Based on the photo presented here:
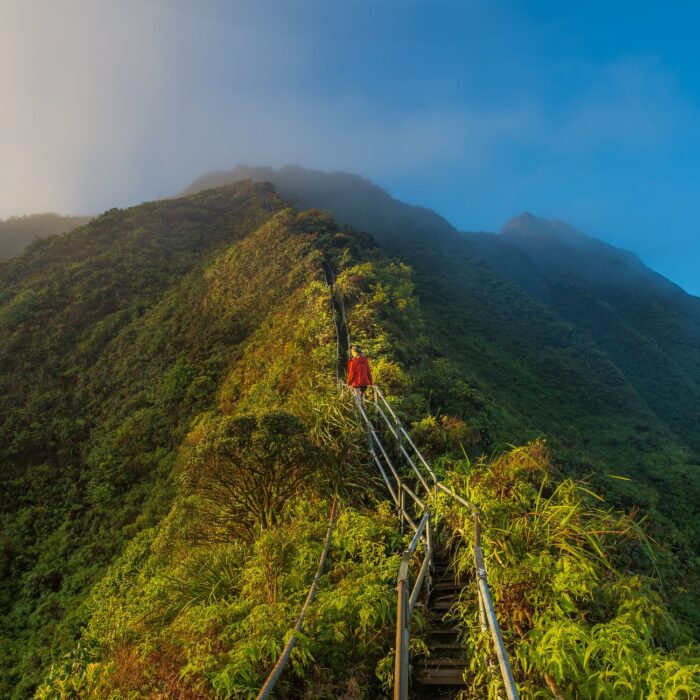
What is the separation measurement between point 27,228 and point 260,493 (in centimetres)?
6061

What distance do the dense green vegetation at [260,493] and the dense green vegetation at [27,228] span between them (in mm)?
23900

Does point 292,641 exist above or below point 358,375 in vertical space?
below

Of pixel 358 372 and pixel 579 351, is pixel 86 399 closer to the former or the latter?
pixel 358 372

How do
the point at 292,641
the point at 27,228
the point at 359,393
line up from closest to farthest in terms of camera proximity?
the point at 292,641 < the point at 359,393 < the point at 27,228

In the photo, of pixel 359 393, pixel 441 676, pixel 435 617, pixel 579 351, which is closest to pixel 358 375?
pixel 359 393

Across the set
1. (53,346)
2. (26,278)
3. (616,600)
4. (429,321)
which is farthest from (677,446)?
(26,278)

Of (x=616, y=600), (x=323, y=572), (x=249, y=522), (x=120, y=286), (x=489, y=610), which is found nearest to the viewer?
(x=489, y=610)

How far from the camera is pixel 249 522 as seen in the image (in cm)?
748

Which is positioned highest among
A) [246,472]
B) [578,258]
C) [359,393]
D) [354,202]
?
[354,202]

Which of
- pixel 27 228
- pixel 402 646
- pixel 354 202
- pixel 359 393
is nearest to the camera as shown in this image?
pixel 402 646

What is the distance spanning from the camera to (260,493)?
299 inches

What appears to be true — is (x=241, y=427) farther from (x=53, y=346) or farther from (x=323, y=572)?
(x=53, y=346)

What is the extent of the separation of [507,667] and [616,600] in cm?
222

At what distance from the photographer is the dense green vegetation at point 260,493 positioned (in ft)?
13.3
